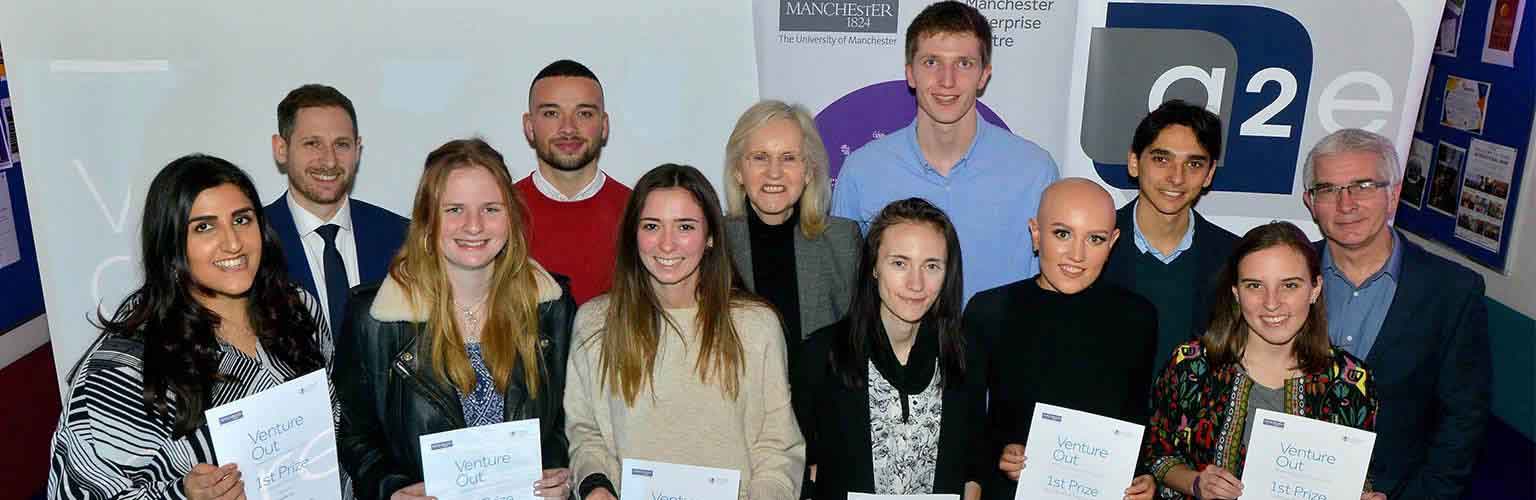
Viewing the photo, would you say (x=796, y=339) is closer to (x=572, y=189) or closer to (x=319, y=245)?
(x=572, y=189)

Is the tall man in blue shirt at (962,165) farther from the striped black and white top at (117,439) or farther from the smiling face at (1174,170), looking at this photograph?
the striped black and white top at (117,439)

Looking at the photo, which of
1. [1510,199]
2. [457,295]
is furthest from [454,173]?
[1510,199]

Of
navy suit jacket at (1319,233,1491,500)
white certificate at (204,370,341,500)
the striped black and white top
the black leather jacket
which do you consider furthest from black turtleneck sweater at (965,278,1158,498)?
the striped black and white top

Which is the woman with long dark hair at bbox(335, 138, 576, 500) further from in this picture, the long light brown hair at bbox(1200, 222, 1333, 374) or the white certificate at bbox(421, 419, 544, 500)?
the long light brown hair at bbox(1200, 222, 1333, 374)

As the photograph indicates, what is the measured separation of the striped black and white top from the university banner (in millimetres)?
3109

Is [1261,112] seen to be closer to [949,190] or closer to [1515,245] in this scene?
[949,190]

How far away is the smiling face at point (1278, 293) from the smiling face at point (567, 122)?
8.91 feet

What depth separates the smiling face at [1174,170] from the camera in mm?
3754

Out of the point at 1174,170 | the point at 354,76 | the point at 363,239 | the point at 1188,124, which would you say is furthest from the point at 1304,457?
the point at 354,76

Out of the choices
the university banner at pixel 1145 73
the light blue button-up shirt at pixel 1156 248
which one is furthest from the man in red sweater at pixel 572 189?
the light blue button-up shirt at pixel 1156 248

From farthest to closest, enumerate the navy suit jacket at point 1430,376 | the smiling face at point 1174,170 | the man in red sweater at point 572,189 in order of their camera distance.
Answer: the man in red sweater at point 572,189 → the smiling face at point 1174,170 → the navy suit jacket at point 1430,376

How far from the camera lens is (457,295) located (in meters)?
3.38

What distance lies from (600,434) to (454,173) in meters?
0.94

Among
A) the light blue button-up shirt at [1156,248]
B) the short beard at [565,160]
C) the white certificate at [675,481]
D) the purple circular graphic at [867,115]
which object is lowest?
the white certificate at [675,481]
